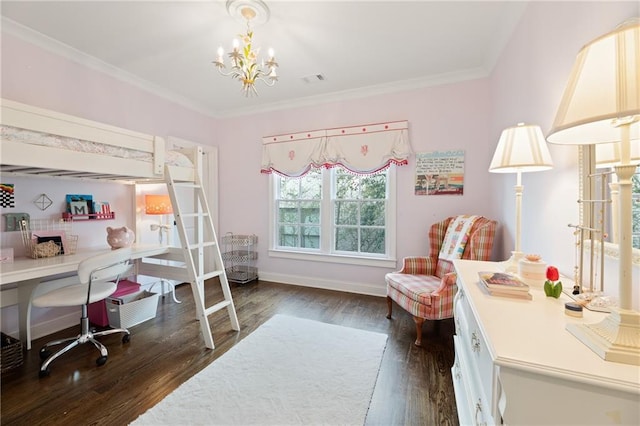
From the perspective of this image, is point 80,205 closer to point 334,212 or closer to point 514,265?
point 334,212

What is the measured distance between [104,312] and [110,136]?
175cm

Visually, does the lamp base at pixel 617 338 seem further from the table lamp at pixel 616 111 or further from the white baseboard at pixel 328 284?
the white baseboard at pixel 328 284

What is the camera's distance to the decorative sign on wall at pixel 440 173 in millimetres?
3125

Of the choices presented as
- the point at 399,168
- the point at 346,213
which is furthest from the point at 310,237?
the point at 399,168

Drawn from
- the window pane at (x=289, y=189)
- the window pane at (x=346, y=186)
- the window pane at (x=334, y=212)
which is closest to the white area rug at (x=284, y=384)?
the window pane at (x=334, y=212)

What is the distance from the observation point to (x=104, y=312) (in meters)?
2.62

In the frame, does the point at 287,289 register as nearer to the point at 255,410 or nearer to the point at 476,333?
the point at 255,410

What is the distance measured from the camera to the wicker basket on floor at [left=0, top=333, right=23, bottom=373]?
6.20 feet

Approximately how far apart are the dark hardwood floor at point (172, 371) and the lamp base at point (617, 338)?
1146 millimetres

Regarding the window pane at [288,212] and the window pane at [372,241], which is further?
the window pane at [288,212]

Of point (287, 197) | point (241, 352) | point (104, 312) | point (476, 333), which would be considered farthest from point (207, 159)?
point (476, 333)

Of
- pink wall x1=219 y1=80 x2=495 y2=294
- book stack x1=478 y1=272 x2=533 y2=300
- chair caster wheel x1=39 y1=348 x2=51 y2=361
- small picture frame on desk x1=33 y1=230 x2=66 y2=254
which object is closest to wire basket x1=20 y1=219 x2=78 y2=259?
small picture frame on desk x1=33 y1=230 x2=66 y2=254

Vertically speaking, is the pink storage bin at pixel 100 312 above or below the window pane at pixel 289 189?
below

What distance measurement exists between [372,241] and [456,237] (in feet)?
3.82
